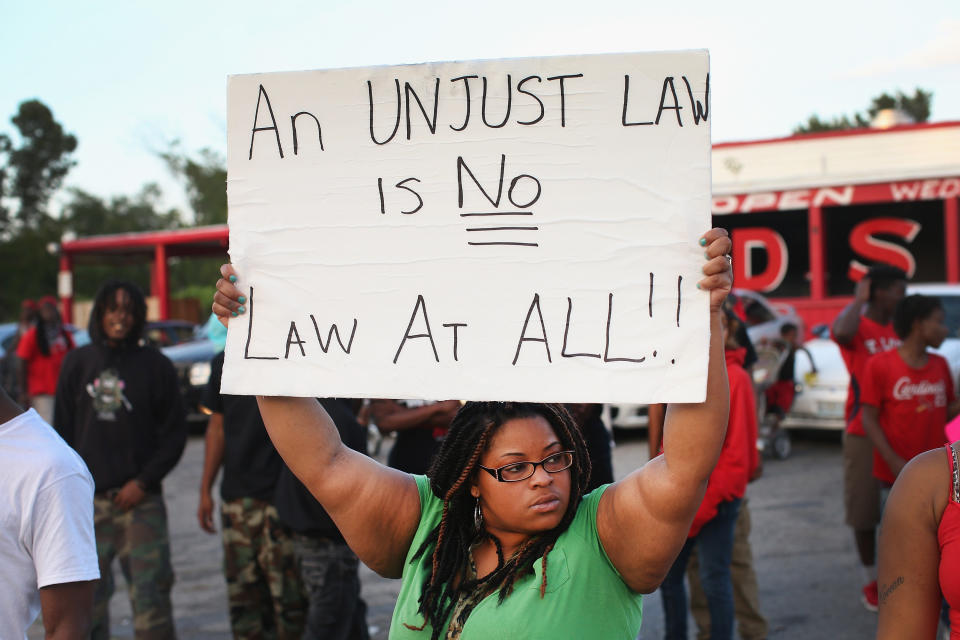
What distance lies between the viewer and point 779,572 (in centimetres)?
655

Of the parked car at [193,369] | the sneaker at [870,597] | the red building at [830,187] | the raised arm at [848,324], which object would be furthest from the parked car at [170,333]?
the sneaker at [870,597]

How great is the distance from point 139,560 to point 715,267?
147 inches

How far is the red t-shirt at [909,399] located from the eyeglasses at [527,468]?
3.49 metres

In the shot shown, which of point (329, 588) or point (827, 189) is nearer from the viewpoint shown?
point (329, 588)

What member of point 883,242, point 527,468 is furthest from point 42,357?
point 883,242

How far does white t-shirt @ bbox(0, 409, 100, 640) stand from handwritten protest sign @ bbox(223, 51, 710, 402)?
2.01 ft

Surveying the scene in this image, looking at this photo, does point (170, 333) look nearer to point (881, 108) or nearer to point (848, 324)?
point (848, 324)

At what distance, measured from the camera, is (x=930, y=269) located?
24.9 metres

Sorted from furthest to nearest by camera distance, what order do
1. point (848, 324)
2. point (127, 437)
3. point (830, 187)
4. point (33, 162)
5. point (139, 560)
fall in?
point (33, 162), point (830, 187), point (848, 324), point (127, 437), point (139, 560)

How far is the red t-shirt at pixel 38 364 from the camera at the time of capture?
1070 cm

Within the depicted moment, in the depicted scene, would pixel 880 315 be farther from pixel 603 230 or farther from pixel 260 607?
pixel 603 230

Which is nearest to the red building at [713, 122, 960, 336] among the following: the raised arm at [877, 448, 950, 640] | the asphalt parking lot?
the asphalt parking lot

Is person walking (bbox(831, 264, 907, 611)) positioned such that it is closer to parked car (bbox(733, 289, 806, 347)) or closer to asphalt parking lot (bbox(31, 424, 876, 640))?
asphalt parking lot (bbox(31, 424, 876, 640))

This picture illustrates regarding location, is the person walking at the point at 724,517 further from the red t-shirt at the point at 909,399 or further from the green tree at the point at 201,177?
the green tree at the point at 201,177
